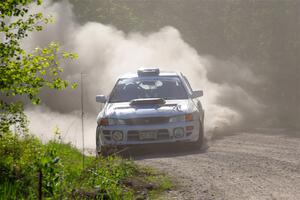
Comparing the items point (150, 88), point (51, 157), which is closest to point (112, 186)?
point (51, 157)

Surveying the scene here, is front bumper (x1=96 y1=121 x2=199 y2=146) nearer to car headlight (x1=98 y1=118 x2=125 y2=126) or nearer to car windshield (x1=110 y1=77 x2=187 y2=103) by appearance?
car headlight (x1=98 y1=118 x2=125 y2=126)

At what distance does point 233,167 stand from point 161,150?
2.97 m

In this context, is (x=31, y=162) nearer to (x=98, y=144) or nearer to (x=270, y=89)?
(x=98, y=144)

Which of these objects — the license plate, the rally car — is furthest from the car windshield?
the license plate

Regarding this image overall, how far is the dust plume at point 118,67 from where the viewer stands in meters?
22.3

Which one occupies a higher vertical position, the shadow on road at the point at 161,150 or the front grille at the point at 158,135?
the front grille at the point at 158,135

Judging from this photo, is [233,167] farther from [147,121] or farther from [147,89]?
A: [147,89]

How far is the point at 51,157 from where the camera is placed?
24.1 feet

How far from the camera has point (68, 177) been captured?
9430 millimetres

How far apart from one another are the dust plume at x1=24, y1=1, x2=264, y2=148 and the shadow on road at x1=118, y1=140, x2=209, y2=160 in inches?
210

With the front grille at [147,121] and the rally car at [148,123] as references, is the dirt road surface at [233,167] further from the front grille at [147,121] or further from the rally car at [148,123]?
the front grille at [147,121]

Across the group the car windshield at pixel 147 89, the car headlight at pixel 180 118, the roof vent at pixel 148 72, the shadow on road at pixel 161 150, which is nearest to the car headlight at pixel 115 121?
the shadow on road at pixel 161 150

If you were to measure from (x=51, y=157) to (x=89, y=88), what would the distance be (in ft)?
61.6

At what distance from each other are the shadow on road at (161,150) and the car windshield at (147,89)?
997 millimetres
